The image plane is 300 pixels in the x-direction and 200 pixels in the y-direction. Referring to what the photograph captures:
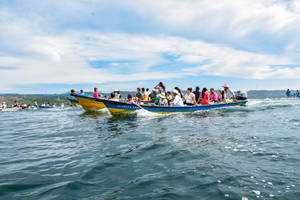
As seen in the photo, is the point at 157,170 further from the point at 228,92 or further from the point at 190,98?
the point at 228,92

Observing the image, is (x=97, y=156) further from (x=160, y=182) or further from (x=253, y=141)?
(x=253, y=141)

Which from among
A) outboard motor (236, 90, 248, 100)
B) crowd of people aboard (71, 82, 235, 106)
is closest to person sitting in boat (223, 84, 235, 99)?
crowd of people aboard (71, 82, 235, 106)

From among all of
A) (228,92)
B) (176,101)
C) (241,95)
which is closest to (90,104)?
(176,101)

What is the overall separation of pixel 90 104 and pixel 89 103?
201mm

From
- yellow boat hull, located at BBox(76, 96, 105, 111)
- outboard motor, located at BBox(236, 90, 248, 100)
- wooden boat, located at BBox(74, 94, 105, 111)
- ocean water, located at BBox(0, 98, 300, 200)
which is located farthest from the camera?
outboard motor, located at BBox(236, 90, 248, 100)

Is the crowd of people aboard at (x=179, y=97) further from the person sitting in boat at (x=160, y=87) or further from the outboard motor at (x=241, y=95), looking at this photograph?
the outboard motor at (x=241, y=95)

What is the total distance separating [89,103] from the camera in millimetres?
21141

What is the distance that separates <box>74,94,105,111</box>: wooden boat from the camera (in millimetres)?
20506

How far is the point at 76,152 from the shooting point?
235 inches

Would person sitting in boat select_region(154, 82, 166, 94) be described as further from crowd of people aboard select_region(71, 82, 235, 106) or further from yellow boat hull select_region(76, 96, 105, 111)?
yellow boat hull select_region(76, 96, 105, 111)

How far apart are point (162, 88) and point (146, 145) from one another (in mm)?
10853

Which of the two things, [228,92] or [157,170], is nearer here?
[157,170]

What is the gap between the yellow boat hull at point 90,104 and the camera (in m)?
20.8

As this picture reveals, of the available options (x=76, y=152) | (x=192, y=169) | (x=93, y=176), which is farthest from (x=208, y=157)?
(x=76, y=152)
